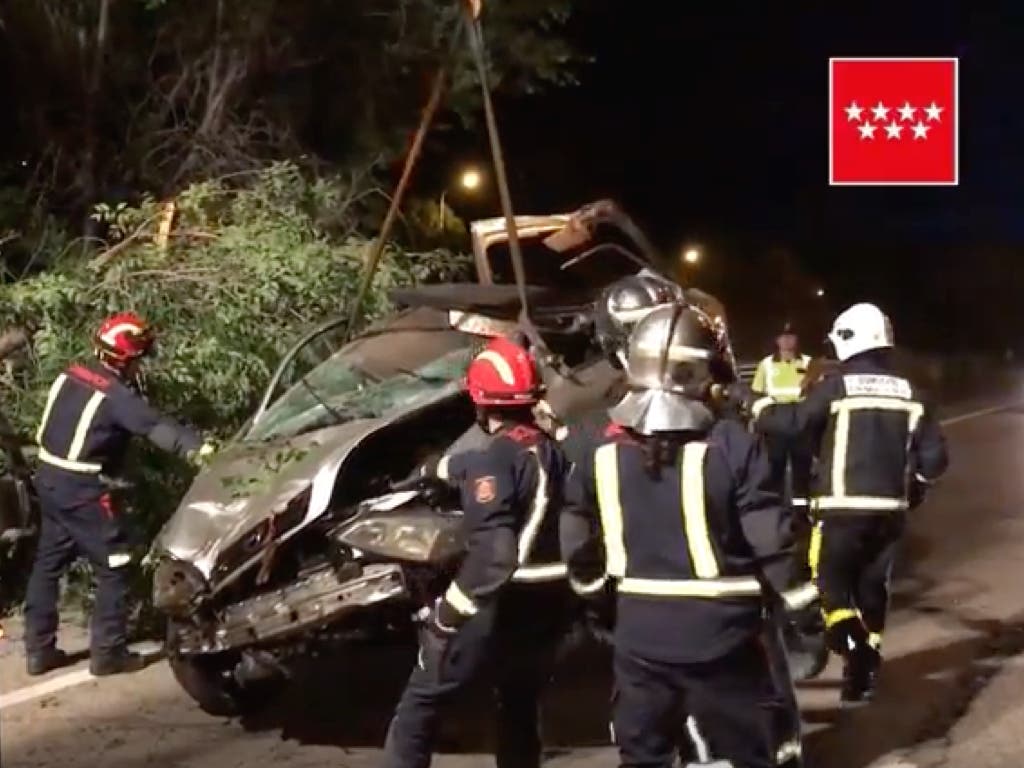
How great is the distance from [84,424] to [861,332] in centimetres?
366

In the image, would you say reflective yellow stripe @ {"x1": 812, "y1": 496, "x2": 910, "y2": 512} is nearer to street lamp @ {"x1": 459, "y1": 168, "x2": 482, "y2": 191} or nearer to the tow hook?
the tow hook

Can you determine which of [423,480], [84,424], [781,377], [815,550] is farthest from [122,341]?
[781,377]

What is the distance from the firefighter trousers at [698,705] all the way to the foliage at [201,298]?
16.5 feet

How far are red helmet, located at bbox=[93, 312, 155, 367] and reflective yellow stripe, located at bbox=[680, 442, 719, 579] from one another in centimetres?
402

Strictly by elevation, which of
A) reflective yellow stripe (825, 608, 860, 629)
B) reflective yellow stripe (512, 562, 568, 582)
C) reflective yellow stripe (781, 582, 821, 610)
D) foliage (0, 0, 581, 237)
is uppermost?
foliage (0, 0, 581, 237)

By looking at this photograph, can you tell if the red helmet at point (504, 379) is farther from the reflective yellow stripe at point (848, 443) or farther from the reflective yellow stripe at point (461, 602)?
the reflective yellow stripe at point (848, 443)

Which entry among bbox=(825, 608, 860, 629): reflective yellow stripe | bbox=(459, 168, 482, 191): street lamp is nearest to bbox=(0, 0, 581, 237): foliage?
bbox=(459, 168, 482, 191): street lamp

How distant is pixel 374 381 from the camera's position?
26.0ft

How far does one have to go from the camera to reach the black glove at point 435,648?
5.59m

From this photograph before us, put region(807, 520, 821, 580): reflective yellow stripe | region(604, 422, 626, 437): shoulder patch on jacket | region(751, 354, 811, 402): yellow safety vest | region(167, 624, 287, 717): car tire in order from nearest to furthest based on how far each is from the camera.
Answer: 1. region(604, 422, 626, 437): shoulder patch on jacket
2. region(167, 624, 287, 717): car tire
3. region(807, 520, 821, 580): reflective yellow stripe
4. region(751, 354, 811, 402): yellow safety vest

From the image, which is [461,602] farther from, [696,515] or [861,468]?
[861,468]

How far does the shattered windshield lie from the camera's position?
7625 mm

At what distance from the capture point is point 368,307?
10.8m

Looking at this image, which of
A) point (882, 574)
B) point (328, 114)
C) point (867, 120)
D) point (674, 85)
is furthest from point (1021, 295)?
point (882, 574)
